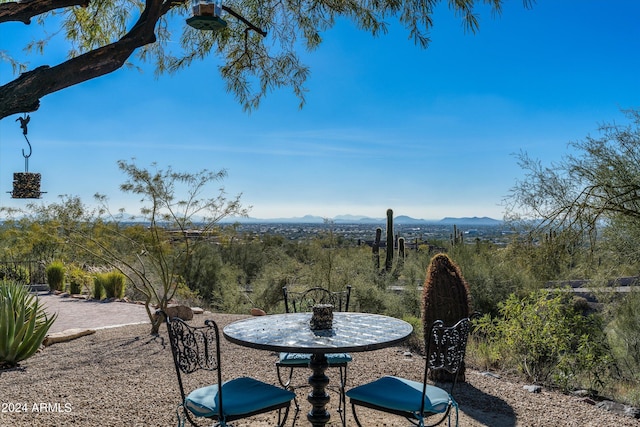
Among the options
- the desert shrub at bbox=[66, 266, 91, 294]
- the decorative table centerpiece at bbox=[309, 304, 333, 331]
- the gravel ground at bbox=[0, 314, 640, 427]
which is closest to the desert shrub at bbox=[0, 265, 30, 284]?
the desert shrub at bbox=[66, 266, 91, 294]

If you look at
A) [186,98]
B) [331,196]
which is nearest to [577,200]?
[186,98]

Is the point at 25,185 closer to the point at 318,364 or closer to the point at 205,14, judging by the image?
the point at 205,14

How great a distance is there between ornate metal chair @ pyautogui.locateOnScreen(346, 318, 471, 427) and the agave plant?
3.82 metres

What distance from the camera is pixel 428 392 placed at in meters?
2.90

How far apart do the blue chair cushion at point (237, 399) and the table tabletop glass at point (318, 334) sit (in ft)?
0.94

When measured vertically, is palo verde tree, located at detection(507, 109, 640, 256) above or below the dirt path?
above

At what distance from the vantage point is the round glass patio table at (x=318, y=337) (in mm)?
2697

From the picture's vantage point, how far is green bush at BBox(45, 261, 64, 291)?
1172cm

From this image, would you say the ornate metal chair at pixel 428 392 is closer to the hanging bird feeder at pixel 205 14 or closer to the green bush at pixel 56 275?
the hanging bird feeder at pixel 205 14

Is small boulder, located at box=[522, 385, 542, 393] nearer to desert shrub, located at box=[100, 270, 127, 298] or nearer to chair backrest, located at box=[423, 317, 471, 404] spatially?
chair backrest, located at box=[423, 317, 471, 404]

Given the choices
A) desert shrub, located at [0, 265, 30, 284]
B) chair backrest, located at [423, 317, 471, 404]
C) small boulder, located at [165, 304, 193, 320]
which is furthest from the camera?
desert shrub, located at [0, 265, 30, 284]

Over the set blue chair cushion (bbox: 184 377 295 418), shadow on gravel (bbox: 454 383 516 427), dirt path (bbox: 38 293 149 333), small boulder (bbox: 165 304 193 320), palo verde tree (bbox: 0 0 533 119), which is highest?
palo verde tree (bbox: 0 0 533 119)

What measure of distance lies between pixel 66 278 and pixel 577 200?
11294 mm

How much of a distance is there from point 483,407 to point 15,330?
4.61 meters
